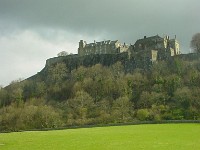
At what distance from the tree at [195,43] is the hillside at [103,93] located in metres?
6.05

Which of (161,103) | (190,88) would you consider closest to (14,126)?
(161,103)

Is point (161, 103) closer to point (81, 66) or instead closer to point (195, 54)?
point (195, 54)

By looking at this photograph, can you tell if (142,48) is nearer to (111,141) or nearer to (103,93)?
(103,93)

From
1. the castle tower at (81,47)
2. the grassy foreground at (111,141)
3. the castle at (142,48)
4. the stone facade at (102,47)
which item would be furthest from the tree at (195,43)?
the grassy foreground at (111,141)

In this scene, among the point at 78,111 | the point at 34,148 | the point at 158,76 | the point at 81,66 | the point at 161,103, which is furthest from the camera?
the point at 81,66

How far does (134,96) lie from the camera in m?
82.9

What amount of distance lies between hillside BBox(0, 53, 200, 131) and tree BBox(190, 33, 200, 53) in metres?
6.05

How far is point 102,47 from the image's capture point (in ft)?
369

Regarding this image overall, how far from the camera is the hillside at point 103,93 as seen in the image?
70.9 m

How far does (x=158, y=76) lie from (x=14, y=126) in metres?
34.0

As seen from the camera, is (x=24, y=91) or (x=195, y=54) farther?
(x=24, y=91)

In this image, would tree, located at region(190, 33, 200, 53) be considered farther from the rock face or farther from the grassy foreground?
the grassy foreground

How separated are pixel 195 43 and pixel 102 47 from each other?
30.0m

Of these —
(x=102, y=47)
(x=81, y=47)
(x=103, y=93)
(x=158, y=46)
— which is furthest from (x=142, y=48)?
(x=81, y=47)
